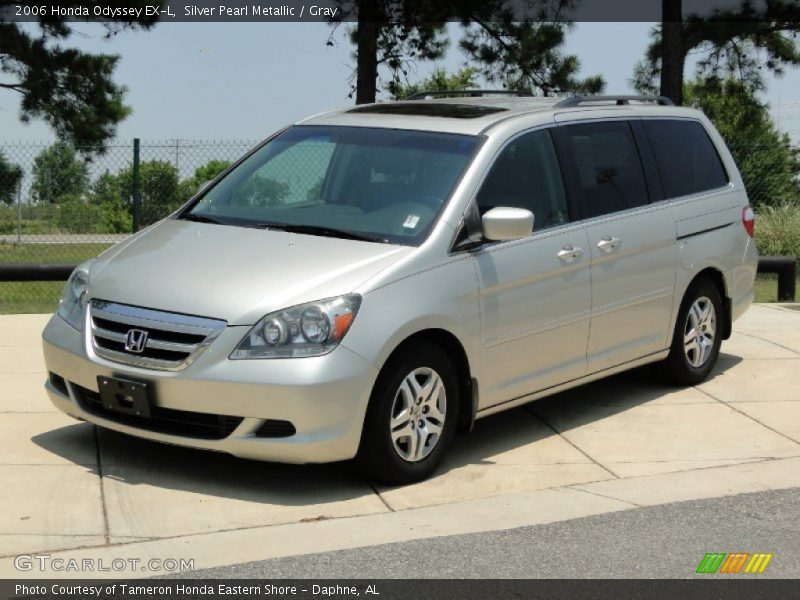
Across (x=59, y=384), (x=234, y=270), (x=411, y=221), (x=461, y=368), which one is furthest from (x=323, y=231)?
(x=59, y=384)

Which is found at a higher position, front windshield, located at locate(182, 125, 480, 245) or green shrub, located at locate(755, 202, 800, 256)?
front windshield, located at locate(182, 125, 480, 245)

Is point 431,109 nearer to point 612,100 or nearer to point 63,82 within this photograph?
point 612,100

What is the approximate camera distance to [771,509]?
643 cm

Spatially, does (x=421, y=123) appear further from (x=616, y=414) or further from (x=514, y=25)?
(x=514, y=25)

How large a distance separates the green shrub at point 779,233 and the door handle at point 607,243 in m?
15.1

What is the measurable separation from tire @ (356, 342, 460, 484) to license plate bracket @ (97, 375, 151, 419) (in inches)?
40.9

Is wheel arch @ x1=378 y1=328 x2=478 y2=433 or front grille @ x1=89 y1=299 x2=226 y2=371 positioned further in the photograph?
wheel arch @ x1=378 y1=328 x2=478 y2=433

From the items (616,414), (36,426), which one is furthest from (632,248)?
(36,426)

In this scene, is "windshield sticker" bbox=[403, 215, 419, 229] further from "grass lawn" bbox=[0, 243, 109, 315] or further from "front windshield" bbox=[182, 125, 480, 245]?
"grass lawn" bbox=[0, 243, 109, 315]

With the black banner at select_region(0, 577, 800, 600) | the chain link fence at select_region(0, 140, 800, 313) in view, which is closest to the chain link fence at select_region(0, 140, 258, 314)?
the chain link fence at select_region(0, 140, 800, 313)

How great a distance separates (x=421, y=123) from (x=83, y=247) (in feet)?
32.3

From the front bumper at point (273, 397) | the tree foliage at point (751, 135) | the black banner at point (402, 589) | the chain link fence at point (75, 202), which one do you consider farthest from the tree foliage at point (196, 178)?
the tree foliage at point (751, 135)

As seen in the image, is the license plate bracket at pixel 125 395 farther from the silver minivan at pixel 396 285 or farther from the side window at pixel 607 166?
the side window at pixel 607 166

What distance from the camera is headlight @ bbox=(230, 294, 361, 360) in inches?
240
